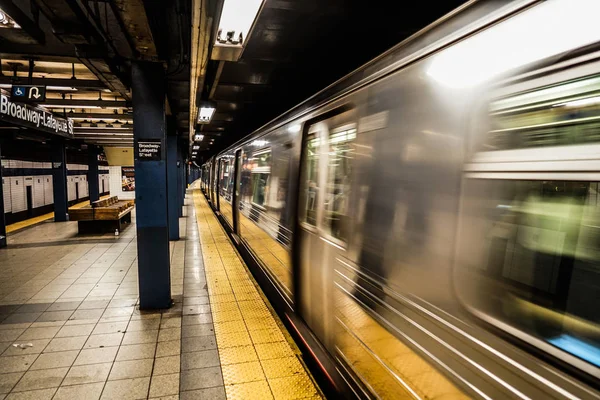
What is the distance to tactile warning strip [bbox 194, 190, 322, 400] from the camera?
2912mm

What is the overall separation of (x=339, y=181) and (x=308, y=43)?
7.93 ft

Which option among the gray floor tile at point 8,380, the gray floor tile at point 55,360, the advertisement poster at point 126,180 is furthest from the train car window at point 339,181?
the advertisement poster at point 126,180

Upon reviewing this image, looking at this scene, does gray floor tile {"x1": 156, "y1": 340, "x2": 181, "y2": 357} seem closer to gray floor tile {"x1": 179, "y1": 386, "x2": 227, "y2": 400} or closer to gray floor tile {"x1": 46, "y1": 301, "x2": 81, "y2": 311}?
gray floor tile {"x1": 179, "y1": 386, "x2": 227, "y2": 400}

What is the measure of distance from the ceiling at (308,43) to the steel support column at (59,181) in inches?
351

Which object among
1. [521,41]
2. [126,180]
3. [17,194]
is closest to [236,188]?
[521,41]

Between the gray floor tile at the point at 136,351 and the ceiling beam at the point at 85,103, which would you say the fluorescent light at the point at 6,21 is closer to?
the gray floor tile at the point at 136,351

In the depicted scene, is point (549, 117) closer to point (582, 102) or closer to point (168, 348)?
point (582, 102)

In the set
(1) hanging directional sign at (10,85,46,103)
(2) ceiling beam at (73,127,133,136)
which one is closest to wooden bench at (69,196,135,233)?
(2) ceiling beam at (73,127,133,136)

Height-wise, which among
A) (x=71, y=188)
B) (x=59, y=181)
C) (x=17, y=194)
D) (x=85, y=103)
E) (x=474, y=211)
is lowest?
(x=71, y=188)

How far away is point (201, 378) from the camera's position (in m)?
3.12

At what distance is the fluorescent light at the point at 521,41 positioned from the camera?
3.51 feet

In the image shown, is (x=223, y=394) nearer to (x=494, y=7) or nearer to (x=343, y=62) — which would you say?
(x=494, y=7)

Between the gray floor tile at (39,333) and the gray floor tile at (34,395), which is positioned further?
the gray floor tile at (39,333)

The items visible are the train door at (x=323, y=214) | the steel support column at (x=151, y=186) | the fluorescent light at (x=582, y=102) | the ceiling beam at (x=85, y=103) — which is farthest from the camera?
the ceiling beam at (x=85, y=103)
